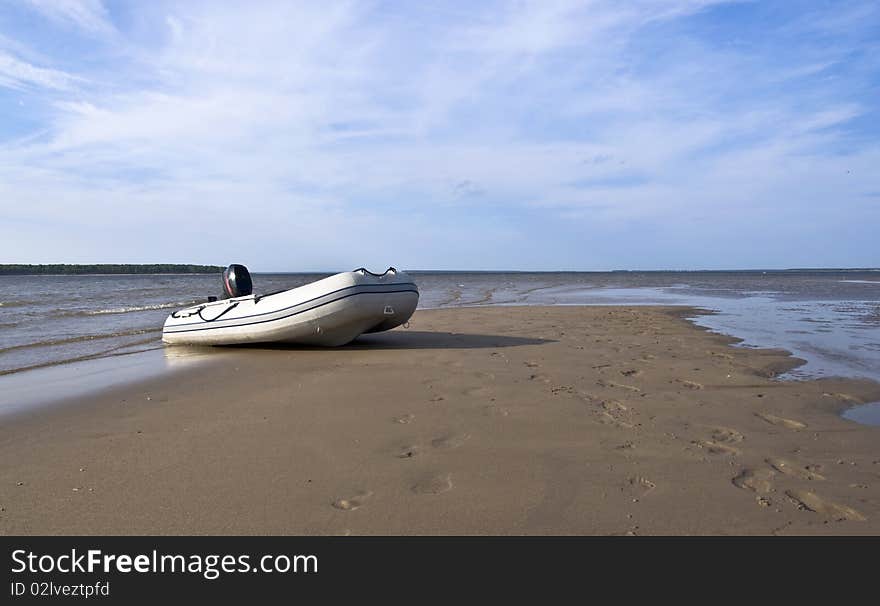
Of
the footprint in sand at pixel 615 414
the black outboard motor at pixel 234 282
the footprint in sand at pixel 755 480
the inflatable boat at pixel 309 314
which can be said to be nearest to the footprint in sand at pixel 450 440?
the footprint in sand at pixel 615 414

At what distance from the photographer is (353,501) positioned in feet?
11.8

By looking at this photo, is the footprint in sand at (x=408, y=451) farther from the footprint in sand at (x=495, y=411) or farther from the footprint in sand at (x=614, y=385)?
the footprint in sand at (x=614, y=385)

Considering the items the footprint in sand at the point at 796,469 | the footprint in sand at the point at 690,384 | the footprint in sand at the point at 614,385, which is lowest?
the footprint in sand at the point at 796,469

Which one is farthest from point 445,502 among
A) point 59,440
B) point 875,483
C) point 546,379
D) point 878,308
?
point 878,308

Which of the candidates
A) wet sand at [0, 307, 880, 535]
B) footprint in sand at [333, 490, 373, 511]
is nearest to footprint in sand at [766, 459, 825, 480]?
wet sand at [0, 307, 880, 535]

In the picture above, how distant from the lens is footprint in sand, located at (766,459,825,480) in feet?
12.8

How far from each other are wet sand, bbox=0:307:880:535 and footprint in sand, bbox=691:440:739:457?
0.02 metres

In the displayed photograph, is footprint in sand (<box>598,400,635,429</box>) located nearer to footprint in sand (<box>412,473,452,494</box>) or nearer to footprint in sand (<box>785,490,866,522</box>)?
footprint in sand (<box>785,490,866,522</box>)

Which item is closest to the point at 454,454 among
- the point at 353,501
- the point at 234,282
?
the point at 353,501

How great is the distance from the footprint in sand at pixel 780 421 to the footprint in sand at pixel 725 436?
52 centimetres

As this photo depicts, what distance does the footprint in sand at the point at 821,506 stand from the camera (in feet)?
10.8

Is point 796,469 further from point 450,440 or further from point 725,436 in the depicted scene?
point 450,440
